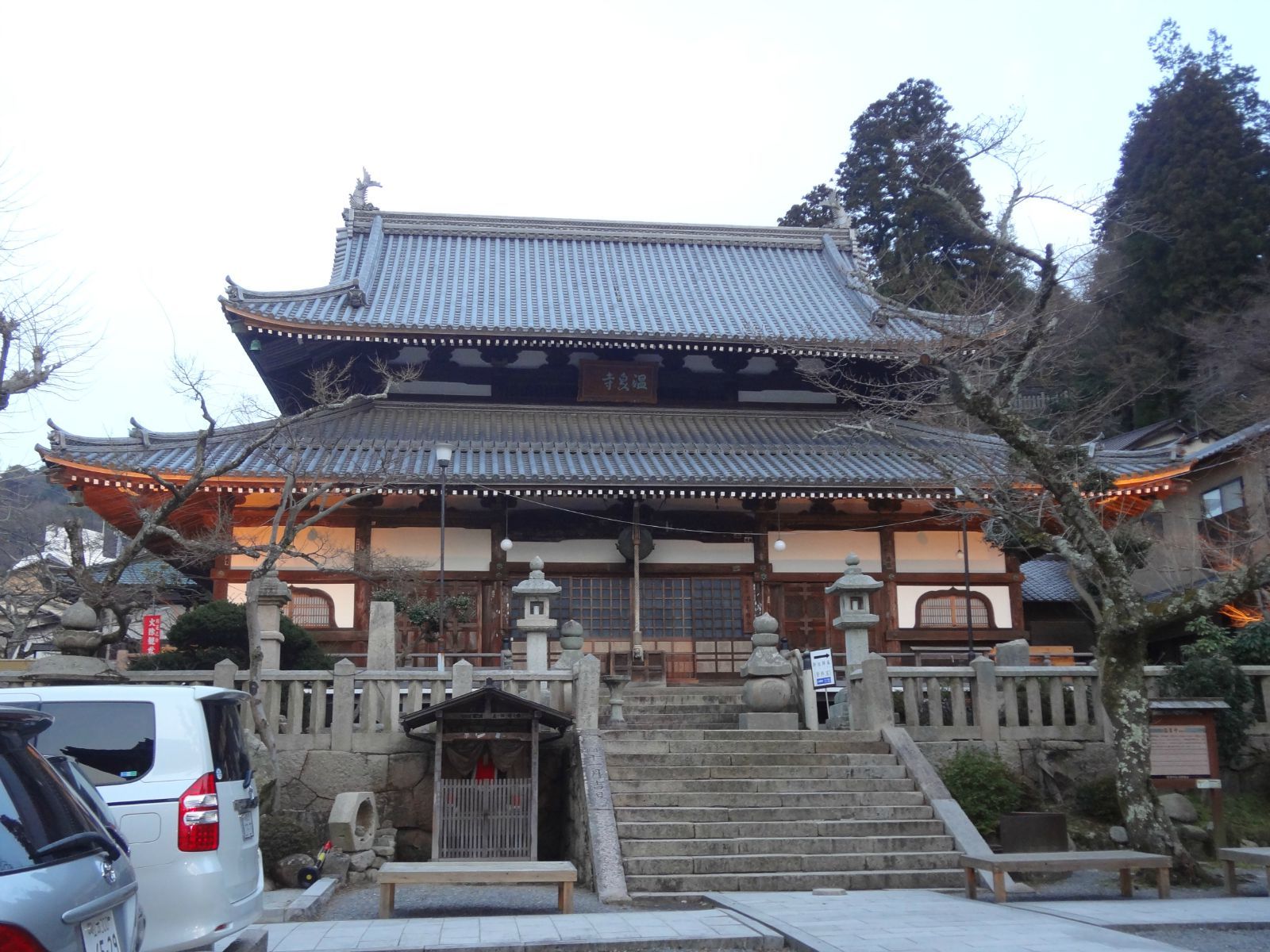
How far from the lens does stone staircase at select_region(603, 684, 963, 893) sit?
10.8m

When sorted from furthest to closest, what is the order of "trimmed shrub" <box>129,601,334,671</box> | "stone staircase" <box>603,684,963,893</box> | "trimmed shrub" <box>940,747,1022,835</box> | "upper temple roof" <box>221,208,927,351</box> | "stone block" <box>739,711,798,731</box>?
"upper temple roof" <box>221,208,927,351</box>, "trimmed shrub" <box>129,601,334,671</box>, "stone block" <box>739,711,798,731</box>, "trimmed shrub" <box>940,747,1022,835</box>, "stone staircase" <box>603,684,963,893</box>

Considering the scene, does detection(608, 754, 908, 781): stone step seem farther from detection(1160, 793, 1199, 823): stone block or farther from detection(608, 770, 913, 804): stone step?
detection(1160, 793, 1199, 823): stone block

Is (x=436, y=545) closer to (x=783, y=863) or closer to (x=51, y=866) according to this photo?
(x=783, y=863)

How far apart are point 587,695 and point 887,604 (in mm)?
8361

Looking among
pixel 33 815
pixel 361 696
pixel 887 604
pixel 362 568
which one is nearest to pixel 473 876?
pixel 361 696

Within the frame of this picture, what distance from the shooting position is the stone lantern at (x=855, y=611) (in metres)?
15.3

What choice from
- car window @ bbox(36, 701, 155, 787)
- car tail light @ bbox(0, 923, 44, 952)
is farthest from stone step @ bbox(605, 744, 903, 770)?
car tail light @ bbox(0, 923, 44, 952)

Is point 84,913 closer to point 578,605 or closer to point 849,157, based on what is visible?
point 578,605

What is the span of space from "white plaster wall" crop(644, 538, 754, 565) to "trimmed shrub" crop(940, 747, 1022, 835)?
760 centimetres

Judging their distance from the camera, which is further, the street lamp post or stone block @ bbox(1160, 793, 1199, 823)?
the street lamp post

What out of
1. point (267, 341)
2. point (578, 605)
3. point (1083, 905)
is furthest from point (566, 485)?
point (1083, 905)

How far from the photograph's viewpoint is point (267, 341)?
2091cm

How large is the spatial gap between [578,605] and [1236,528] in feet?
59.2

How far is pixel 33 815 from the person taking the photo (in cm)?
362
